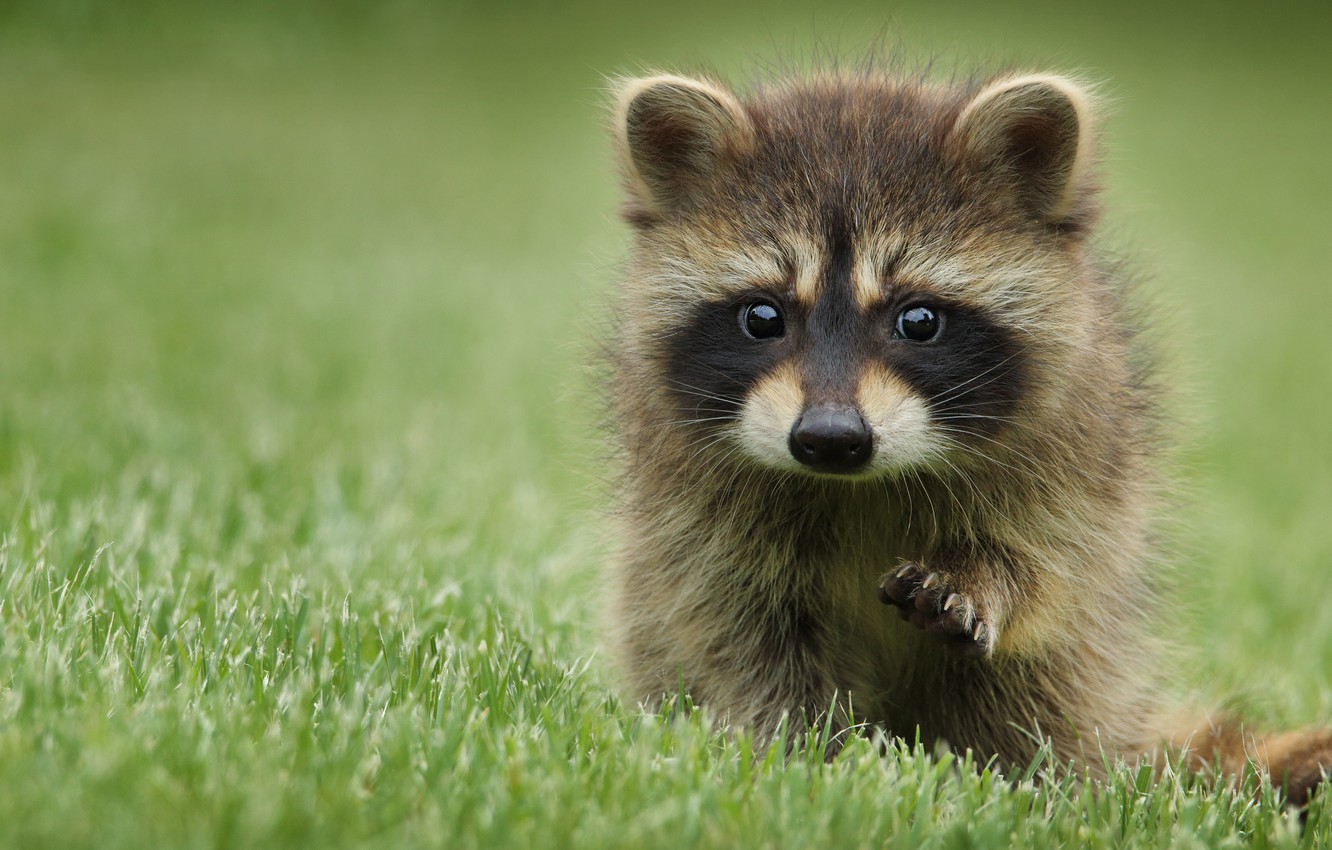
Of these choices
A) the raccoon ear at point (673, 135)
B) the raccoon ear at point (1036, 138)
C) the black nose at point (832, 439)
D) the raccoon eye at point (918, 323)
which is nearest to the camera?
the black nose at point (832, 439)

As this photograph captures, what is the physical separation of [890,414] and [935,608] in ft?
1.41

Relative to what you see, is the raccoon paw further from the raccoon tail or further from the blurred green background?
the blurred green background

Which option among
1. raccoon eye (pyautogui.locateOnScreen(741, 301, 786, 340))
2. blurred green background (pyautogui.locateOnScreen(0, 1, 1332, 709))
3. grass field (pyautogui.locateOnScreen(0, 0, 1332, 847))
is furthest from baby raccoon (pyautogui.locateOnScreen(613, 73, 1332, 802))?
blurred green background (pyautogui.locateOnScreen(0, 1, 1332, 709))

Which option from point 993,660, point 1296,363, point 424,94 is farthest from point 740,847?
point 424,94

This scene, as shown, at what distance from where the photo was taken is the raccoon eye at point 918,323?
→ 10.2ft

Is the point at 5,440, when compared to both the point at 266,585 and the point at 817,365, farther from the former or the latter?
the point at 817,365

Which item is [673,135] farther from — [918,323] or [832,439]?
[832,439]

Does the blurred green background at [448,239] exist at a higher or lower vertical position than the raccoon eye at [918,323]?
lower

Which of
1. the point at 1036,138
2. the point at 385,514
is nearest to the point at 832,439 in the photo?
the point at 1036,138

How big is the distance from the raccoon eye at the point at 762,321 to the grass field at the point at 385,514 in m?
0.79

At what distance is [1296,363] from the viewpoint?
382 inches

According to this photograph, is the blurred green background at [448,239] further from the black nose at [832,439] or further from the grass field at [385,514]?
the black nose at [832,439]

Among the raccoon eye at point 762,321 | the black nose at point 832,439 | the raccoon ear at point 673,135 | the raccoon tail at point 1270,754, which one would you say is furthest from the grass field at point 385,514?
the raccoon eye at point 762,321

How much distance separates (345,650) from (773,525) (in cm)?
103
